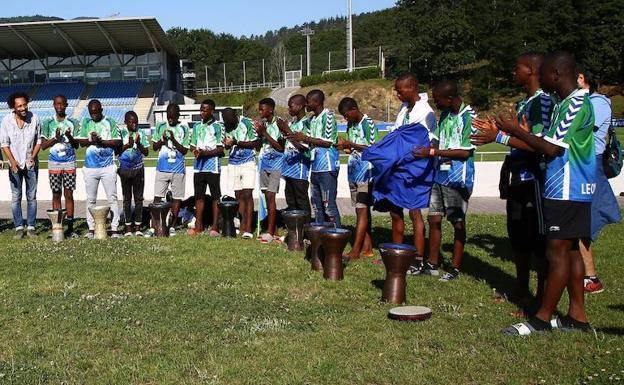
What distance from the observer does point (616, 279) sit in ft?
22.2

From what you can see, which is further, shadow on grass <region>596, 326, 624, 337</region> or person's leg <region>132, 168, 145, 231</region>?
person's leg <region>132, 168, 145, 231</region>

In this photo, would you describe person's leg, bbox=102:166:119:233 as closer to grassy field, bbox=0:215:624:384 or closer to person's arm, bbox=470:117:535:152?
grassy field, bbox=0:215:624:384

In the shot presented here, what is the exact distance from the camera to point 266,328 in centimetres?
509

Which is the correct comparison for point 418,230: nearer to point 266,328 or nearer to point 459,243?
point 459,243

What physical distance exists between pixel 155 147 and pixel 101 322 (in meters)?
5.04

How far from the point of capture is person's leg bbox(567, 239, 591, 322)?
4.84m

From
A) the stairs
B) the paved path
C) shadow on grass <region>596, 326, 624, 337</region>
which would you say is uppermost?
the paved path

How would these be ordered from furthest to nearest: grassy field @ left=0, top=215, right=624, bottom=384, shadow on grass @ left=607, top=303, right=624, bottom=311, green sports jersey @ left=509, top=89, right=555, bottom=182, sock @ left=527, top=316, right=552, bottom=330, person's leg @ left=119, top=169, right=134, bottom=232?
person's leg @ left=119, top=169, right=134, bottom=232
shadow on grass @ left=607, top=303, right=624, bottom=311
green sports jersey @ left=509, top=89, right=555, bottom=182
sock @ left=527, top=316, right=552, bottom=330
grassy field @ left=0, top=215, right=624, bottom=384

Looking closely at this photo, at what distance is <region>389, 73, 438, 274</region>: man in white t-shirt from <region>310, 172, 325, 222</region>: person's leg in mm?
1772

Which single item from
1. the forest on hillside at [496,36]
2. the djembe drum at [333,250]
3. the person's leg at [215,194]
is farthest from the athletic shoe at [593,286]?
the forest on hillside at [496,36]

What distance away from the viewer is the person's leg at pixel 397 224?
6992 mm

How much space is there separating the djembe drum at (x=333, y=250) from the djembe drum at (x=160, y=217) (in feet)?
12.0

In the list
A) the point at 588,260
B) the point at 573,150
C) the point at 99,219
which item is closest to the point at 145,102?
the point at 99,219

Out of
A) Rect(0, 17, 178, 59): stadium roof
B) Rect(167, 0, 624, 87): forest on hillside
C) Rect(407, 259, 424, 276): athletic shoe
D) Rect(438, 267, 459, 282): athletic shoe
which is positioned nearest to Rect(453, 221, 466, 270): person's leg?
Rect(438, 267, 459, 282): athletic shoe
